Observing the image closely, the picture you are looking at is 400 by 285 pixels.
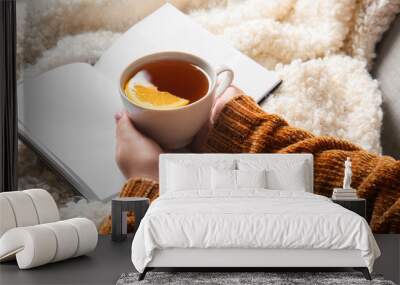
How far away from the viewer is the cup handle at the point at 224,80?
571 centimetres

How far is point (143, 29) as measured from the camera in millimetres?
5883

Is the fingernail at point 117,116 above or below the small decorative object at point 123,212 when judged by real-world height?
above

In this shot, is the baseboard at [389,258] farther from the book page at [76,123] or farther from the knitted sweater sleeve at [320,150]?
the book page at [76,123]

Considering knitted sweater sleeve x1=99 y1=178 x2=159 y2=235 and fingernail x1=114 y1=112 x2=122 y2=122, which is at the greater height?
fingernail x1=114 y1=112 x2=122 y2=122

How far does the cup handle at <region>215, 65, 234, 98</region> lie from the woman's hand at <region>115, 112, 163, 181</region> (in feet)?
2.41

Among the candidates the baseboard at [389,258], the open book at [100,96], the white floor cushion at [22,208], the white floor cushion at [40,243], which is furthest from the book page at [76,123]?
the baseboard at [389,258]

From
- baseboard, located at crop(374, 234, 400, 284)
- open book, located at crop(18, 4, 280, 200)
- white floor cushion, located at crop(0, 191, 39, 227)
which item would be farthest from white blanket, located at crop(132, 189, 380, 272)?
open book, located at crop(18, 4, 280, 200)

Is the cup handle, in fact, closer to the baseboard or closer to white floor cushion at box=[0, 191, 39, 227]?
the baseboard

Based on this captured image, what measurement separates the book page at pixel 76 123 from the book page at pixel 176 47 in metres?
0.21

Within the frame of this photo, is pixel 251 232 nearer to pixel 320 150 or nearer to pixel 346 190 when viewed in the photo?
pixel 346 190

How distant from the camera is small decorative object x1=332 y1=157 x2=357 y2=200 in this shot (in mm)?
5367

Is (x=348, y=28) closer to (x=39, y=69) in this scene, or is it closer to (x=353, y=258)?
(x=353, y=258)

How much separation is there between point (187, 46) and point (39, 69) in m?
1.39

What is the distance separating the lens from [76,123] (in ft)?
19.3
